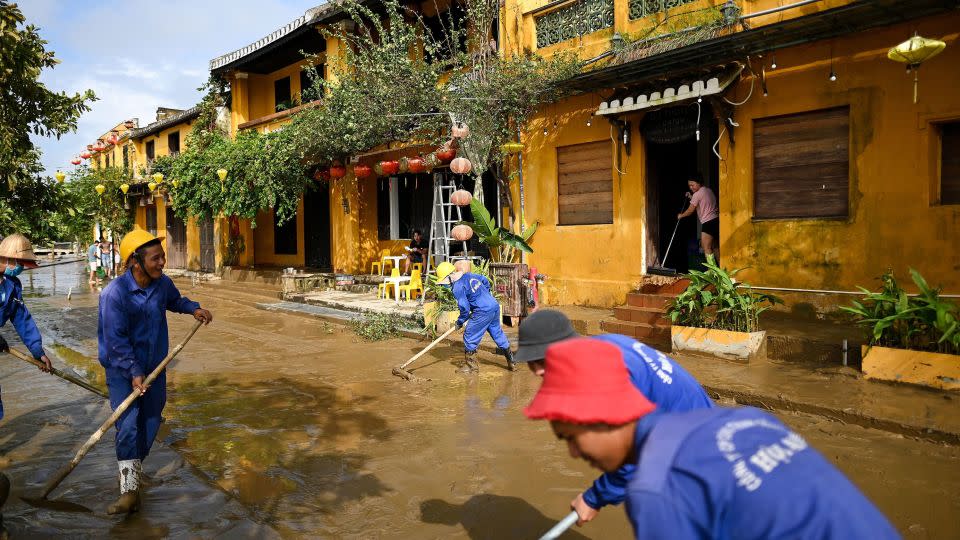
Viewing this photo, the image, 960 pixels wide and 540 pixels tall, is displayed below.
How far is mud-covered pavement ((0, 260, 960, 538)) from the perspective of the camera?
13.5 feet

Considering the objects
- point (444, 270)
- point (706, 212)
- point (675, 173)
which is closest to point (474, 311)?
point (444, 270)

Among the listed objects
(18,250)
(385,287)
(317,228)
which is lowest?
(385,287)

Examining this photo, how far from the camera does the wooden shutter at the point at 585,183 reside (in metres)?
11.0

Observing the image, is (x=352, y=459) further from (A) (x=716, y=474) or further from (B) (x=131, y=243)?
(A) (x=716, y=474)

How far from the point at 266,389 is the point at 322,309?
6.40 meters

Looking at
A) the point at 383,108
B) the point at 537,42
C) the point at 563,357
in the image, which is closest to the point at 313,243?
the point at 383,108

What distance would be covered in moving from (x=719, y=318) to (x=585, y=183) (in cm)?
415

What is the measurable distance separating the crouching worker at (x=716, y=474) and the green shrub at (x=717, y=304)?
6.41m

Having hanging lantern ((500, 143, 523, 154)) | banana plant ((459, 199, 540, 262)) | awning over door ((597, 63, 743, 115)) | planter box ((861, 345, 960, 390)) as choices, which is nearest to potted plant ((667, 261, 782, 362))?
planter box ((861, 345, 960, 390))

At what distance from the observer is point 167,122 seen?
26.7 m

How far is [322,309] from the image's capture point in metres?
14.0

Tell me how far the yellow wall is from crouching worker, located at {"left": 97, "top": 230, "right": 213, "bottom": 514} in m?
7.44

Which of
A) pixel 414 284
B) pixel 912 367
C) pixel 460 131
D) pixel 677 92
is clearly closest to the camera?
pixel 912 367

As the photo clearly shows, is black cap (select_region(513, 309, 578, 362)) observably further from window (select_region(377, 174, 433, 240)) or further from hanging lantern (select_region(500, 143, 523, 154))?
window (select_region(377, 174, 433, 240))
